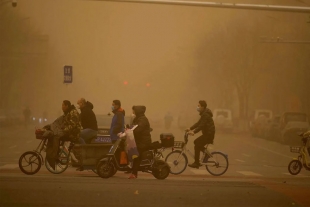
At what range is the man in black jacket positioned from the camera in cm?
1788

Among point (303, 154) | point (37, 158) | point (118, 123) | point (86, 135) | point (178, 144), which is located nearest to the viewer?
point (37, 158)

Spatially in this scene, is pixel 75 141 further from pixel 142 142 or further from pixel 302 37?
pixel 302 37

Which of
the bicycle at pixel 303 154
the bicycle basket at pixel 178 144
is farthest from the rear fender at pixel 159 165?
the bicycle at pixel 303 154

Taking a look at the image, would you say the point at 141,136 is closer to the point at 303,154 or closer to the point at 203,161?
the point at 203,161

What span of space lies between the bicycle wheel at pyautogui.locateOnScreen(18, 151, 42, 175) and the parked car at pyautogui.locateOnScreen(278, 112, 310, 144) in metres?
26.5

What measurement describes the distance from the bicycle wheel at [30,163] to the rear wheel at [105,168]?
153 cm

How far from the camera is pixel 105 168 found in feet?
55.4

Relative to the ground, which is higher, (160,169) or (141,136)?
(141,136)

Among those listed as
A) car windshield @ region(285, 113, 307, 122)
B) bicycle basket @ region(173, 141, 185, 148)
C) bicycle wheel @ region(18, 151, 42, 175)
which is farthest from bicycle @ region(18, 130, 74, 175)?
car windshield @ region(285, 113, 307, 122)

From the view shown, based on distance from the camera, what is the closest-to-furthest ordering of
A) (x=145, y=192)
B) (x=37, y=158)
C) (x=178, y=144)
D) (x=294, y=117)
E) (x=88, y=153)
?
(x=145, y=192), (x=37, y=158), (x=88, y=153), (x=178, y=144), (x=294, y=117)

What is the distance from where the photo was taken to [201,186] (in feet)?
49.4

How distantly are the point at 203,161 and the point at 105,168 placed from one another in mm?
3549

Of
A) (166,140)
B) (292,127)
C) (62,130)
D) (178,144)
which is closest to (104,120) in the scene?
(178,144)

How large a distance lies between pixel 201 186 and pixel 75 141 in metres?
3.90
